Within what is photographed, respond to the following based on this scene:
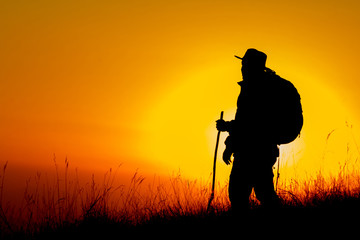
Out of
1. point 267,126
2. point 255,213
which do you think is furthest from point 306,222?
point 267,126

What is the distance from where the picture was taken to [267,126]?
4895 mm

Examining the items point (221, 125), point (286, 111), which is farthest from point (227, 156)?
point (286, 111)

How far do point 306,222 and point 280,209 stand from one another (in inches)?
13.0

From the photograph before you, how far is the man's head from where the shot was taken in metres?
5.00

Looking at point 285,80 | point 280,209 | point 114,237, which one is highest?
point 285,80

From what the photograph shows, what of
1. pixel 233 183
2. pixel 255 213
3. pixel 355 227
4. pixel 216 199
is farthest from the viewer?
pixel 216 199

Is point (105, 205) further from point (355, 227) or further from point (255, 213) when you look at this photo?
point (355, 227)

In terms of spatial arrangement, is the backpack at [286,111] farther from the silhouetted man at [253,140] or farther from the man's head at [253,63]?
the man's head at [253,63]

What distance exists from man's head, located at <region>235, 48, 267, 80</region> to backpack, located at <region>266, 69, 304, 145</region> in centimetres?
26

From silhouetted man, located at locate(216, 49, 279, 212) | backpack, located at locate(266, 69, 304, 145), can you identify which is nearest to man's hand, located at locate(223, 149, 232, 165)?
silhouetted man, located at locate(216, 49, 279, 212)

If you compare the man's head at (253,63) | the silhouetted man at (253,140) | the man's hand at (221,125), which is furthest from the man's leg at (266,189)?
the man's head at (253,63)

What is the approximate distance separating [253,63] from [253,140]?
34.2 inches

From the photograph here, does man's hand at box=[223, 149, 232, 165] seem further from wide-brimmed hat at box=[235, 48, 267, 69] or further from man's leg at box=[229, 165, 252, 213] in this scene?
wide-brimmed hat at box=[235, 48, 267, 69]

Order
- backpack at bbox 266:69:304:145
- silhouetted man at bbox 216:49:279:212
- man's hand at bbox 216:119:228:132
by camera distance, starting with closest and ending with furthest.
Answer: backpack at bbox 266:69:304:145
silhouetted man at bbox 216:49:279:212
man's hand at bbox 216:119:228:132
